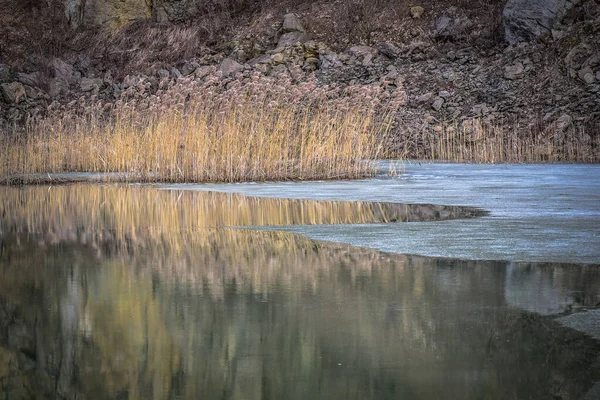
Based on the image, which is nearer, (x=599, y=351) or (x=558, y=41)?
(x=599, y=351)

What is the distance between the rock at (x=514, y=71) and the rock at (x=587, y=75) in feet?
5.00

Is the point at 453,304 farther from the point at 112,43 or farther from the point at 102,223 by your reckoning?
the point at 112,43

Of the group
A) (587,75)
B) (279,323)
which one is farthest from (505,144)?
(279,323)

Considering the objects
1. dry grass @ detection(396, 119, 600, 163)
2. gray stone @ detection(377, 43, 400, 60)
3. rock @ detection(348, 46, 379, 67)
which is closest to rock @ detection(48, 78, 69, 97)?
rock @ detection(348, 46, 379, 67)

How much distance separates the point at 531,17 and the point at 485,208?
18039mm

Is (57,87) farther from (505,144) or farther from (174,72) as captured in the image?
(505,144)

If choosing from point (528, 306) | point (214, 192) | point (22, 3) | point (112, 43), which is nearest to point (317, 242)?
point (528, 306)

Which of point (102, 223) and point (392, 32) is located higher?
point (392, 32)

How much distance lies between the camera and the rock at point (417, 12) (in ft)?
88.1

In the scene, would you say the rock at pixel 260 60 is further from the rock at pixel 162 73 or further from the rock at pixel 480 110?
the rock at pixel 480 110

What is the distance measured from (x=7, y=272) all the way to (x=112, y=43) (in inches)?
1056

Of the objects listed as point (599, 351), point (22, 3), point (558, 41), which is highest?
point (22, 3)

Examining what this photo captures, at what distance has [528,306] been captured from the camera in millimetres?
3293

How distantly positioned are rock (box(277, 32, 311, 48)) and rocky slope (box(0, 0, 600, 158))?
0.20 ft
